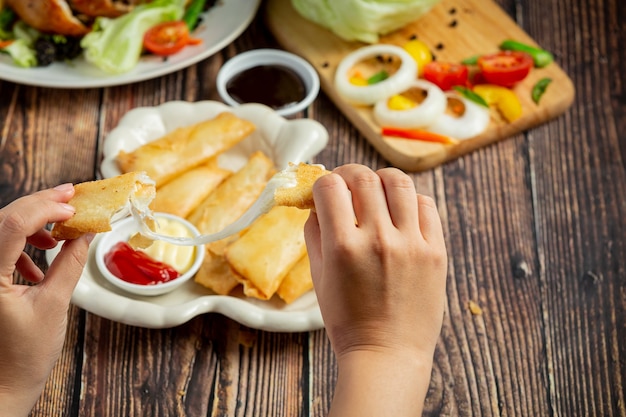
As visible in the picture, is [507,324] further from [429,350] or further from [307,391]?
[429,350]

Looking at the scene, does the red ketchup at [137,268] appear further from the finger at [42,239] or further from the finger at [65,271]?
the finger at [65,271]

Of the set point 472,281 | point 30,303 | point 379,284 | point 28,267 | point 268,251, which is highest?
point 379,284

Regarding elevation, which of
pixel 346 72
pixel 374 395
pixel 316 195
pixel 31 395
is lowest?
pixel 346 72

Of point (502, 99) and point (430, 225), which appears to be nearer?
point (430, 225)

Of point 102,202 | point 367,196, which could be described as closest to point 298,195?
point 367,196

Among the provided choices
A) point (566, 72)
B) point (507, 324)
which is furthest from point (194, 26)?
point (507, 324)

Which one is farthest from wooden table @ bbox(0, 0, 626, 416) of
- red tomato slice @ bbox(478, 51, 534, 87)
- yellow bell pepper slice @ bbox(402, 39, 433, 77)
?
yellow bell pepper slice @ bbox(402, 39, 433, 77)

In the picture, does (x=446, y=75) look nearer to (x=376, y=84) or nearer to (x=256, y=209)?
(x=376, y=84)
